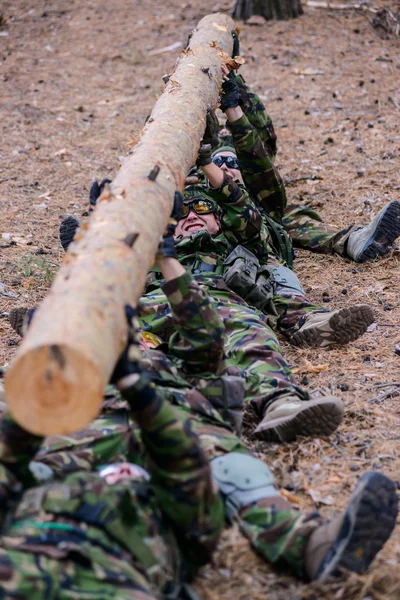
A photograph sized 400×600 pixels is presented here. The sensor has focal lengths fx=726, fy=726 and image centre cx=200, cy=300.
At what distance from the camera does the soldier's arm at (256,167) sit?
5500mm

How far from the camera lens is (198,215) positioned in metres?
5.39

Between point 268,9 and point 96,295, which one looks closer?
point 96,295

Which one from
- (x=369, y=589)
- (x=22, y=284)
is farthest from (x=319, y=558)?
(x=22, y=284)

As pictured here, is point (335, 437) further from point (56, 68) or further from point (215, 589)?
point (56, 68)

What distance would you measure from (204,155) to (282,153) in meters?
3.49

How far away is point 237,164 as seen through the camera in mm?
5941

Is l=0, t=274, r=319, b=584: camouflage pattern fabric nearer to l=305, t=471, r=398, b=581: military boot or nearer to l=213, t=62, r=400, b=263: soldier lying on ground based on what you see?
l=305, t=471, r=398, b=581: military boot

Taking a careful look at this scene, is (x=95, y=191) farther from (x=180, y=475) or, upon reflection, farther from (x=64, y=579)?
(x=64, y=579)

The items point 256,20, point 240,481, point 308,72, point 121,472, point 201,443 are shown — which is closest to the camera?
point 121,472

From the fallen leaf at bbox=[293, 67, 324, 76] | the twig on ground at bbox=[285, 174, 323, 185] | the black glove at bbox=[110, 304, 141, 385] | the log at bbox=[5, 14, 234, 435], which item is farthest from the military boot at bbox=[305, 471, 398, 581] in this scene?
the fallen leaf at bbox=[293, 67, 324, 76]

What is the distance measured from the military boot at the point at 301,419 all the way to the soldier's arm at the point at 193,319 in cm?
48

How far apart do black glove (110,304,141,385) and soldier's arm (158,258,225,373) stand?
74cm

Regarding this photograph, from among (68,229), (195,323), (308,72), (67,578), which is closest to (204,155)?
(68,229)

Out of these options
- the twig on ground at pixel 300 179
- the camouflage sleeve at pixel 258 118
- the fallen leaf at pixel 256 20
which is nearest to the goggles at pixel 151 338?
the camouflage sleeve at pixel 258 118
